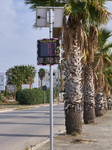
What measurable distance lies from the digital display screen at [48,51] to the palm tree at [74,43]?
4.83 m

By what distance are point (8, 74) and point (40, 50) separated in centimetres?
8129

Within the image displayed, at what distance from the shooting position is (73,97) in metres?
Result: 11.5

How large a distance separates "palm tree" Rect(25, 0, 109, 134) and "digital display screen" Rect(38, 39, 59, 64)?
4.83 metres

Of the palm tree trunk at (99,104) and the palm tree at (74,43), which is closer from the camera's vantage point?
the palm tree at (74,43)

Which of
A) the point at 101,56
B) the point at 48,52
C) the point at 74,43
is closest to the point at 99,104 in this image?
→ the point at 101,56

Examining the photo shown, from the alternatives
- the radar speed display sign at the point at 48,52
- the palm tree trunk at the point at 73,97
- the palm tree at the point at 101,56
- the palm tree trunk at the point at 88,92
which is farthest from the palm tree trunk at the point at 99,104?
the radar speed display sign at the point at 48,52

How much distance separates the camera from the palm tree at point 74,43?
11.5m

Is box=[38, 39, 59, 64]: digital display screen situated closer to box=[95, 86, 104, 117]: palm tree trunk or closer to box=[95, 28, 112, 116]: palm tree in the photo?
box=[95, 28, 112, 116]: palm tree

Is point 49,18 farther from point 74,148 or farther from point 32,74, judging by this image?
point 32,74

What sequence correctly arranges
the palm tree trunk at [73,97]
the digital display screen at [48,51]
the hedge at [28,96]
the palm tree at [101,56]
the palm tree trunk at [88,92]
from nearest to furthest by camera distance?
the digital display screen at [48,51] → the palm tree trunk at [73,97] → the palm tree trunk at [88,92] → the palm tree at [101,56] → the hedge at [28,96]

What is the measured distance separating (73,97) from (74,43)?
2.48 metres

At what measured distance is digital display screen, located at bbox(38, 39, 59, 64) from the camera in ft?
21.7

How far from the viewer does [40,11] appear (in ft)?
23.8

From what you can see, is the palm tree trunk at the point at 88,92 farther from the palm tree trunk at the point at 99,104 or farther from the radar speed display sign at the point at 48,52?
the radar speed display sign at the point at 48,52
